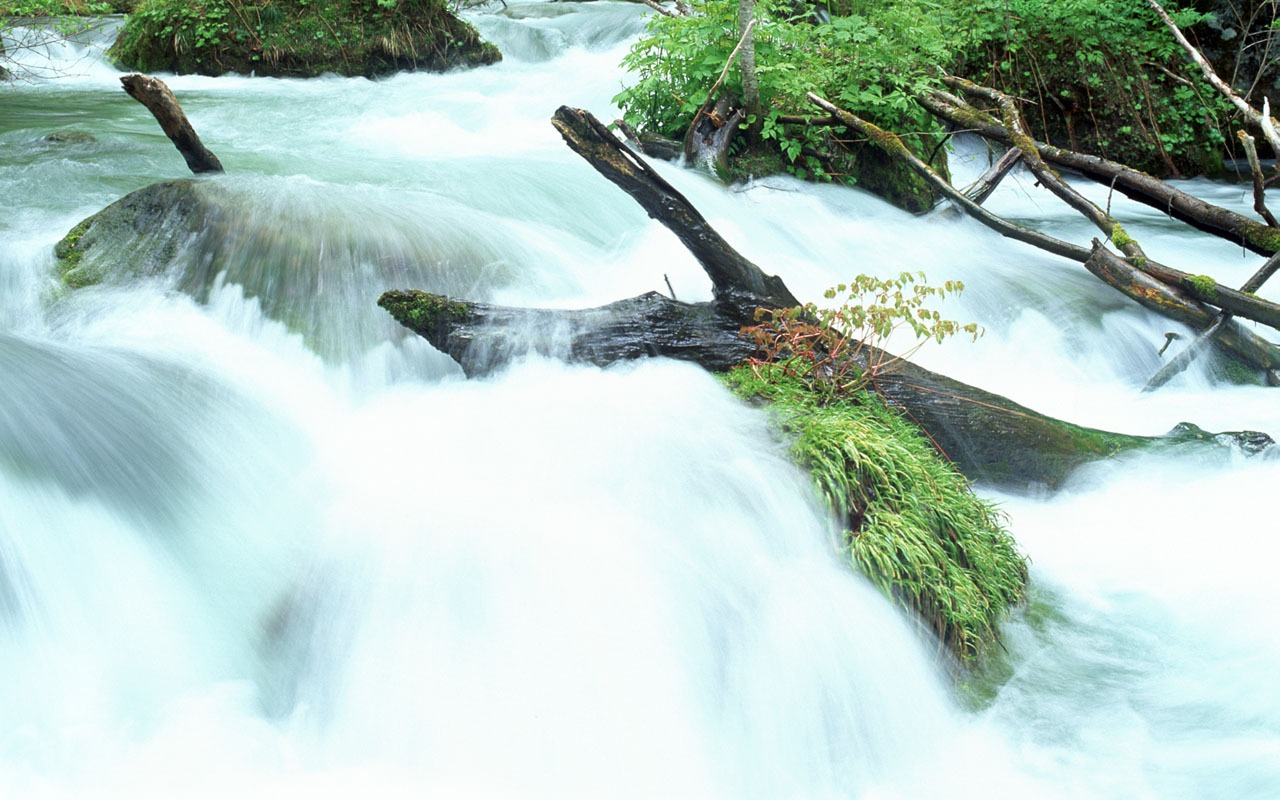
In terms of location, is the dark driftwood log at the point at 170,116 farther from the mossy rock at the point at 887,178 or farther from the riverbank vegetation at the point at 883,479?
the mossy rock at the point at 887,178

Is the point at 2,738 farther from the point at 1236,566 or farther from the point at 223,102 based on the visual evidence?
the point at 223,102

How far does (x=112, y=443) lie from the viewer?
148 inches

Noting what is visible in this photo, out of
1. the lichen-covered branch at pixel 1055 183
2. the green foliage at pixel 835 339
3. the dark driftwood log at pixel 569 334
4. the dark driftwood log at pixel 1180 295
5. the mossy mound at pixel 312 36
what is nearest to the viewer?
the green foliage at pixel 835 339

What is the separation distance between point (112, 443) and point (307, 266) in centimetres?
192

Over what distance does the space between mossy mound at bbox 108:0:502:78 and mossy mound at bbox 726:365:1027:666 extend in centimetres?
1117

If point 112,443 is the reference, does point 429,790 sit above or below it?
below

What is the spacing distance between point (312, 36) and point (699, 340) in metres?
11.0

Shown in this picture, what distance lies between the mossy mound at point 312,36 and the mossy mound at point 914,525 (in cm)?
1117

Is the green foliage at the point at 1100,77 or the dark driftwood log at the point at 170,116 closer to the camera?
the dark driftwood log at the point at 170,116

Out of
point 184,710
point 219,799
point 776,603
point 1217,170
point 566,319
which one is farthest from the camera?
point 1217,170

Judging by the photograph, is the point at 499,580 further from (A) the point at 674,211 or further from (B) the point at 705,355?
(A) the point at 674,211

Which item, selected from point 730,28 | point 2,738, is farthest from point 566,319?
point 730,28

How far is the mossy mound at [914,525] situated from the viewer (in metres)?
3.44

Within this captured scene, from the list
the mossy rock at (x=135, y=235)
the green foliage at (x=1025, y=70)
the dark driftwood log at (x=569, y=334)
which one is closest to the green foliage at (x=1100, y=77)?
the green foliage at (x=1025, y=70)
